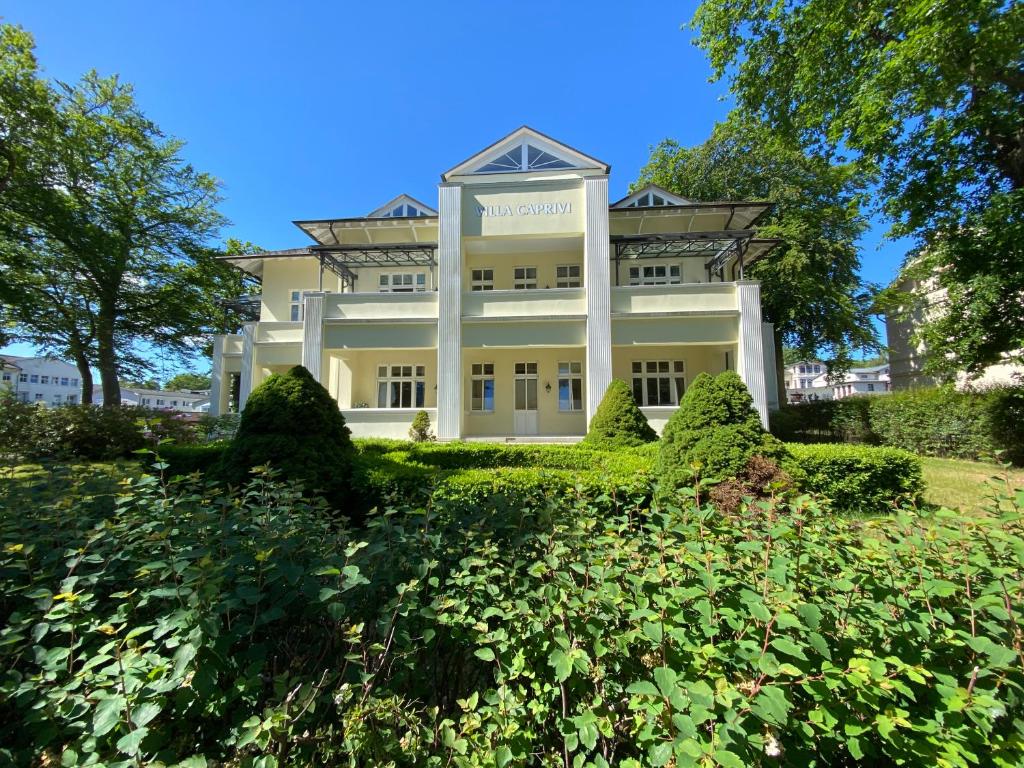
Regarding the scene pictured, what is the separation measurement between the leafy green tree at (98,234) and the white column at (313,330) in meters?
15.1

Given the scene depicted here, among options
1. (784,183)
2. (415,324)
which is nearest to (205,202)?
(415,324)

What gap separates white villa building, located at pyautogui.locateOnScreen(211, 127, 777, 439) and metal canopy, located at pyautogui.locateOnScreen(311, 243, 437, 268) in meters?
0.08

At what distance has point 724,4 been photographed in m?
15.0

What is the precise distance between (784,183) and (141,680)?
31.0 metres

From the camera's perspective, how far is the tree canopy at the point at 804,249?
2216cm

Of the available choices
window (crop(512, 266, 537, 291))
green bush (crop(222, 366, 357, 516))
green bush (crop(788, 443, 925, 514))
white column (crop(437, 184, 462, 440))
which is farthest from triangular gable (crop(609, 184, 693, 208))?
green bush (crop(222, 366, 357, 516))

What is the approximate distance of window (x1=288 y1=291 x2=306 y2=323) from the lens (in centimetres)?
2020

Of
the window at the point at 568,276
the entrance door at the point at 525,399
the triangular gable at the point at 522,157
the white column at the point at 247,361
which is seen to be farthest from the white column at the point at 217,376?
the window at the point at 568,276

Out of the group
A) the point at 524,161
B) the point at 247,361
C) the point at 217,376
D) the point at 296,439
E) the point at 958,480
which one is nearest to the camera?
the point at 296,439

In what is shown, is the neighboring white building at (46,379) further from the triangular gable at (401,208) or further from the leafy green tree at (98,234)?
the triangular gable at (401,208)

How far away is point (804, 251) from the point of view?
73.2ft

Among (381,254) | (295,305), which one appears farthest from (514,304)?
→ (295,305)

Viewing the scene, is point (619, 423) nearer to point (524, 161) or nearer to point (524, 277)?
point (524, 277)

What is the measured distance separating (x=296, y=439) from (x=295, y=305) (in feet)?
52.3
